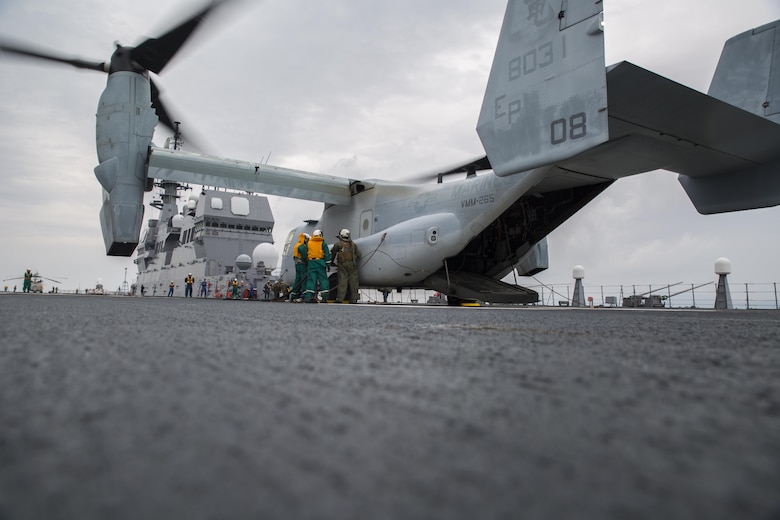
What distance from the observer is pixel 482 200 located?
9.09m

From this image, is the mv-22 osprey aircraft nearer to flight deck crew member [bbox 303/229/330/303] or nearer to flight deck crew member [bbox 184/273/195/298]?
flight deck crew member [bbox 303/229/330/303]

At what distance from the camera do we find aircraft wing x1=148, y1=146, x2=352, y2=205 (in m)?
11.1

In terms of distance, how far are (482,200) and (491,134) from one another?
2.22 meters

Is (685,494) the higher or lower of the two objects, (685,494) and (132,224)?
the lower

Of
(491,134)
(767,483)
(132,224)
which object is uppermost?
(491,134)

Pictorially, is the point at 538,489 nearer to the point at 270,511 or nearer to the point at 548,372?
the point at 270,511

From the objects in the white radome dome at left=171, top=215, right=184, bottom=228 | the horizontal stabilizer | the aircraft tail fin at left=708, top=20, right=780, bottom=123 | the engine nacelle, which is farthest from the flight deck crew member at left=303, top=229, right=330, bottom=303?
the white radome dome at left=171, top=215, right=184, bottom=228

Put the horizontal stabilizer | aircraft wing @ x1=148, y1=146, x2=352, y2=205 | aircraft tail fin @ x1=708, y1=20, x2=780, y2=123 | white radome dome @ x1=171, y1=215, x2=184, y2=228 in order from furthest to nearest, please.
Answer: white radome dome @ x1=171, y1=215, x2=184, y2=228 → aircraft wing @ x1=148, y1=146, x2=352, y2=205 → the horizontal stabilizer → aircraft tail fin @ x1=708, y1=20, x2=780, y2=123

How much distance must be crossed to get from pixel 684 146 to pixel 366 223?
7138 millimetres

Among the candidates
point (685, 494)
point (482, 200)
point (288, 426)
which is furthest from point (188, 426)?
point (482, 200)

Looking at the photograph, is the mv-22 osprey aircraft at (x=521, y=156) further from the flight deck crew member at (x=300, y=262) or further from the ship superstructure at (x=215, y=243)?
the ship superstructure at (x=215, y=243)

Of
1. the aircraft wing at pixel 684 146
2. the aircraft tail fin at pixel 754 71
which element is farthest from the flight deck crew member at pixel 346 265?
the aircraft tail fin at pixel 754 71

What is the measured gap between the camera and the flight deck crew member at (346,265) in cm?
1094

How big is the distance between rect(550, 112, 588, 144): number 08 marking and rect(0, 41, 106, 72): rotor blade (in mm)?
10266
